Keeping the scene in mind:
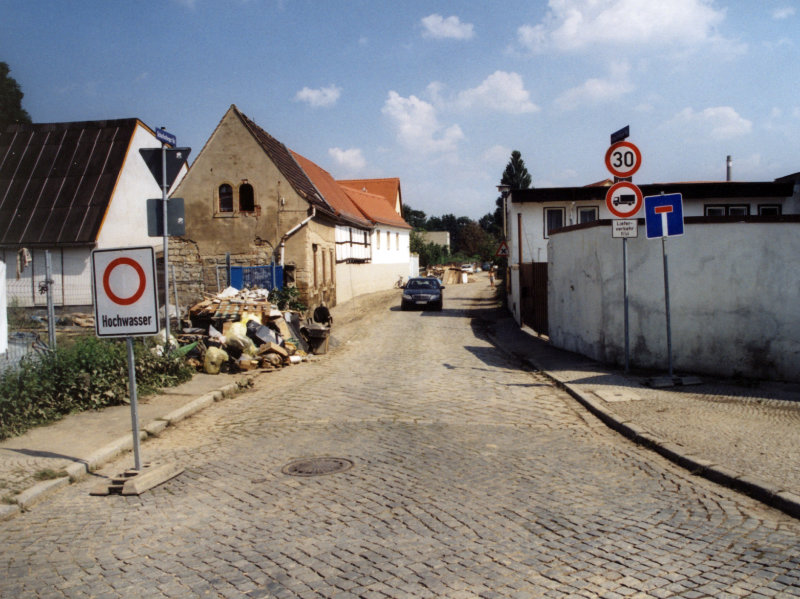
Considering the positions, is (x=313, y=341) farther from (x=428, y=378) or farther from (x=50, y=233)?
(x=50, y=233)

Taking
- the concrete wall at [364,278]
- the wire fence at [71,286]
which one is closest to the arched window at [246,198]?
the wire fence at [71,286]

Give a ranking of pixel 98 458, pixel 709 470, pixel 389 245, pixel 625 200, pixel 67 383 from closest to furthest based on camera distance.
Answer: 1. pixel 709 470
2. pixel 98 458
3. pixel 67 383
4. pixel 625 200
5. pixel 389 245

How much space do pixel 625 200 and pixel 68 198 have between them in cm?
2518

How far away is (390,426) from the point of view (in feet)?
26.7

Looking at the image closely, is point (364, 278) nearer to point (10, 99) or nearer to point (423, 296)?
point (423, 296)

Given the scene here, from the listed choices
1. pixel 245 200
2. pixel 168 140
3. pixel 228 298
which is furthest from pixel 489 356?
pixel 245 200

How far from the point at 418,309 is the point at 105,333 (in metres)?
23.7

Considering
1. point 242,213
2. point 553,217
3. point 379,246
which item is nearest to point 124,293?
point 242,213

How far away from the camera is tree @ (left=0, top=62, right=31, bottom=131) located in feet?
162

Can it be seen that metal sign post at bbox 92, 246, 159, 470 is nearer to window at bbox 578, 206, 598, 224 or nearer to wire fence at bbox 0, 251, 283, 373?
wire fence at bbox 0, 251, 283, 373

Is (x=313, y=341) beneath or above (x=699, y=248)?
beneath

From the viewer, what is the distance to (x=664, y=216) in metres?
10.1

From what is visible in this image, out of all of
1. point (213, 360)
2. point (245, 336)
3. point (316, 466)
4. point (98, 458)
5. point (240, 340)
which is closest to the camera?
point (316, 466)

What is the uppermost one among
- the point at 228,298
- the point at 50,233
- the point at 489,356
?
the point at 50,233
